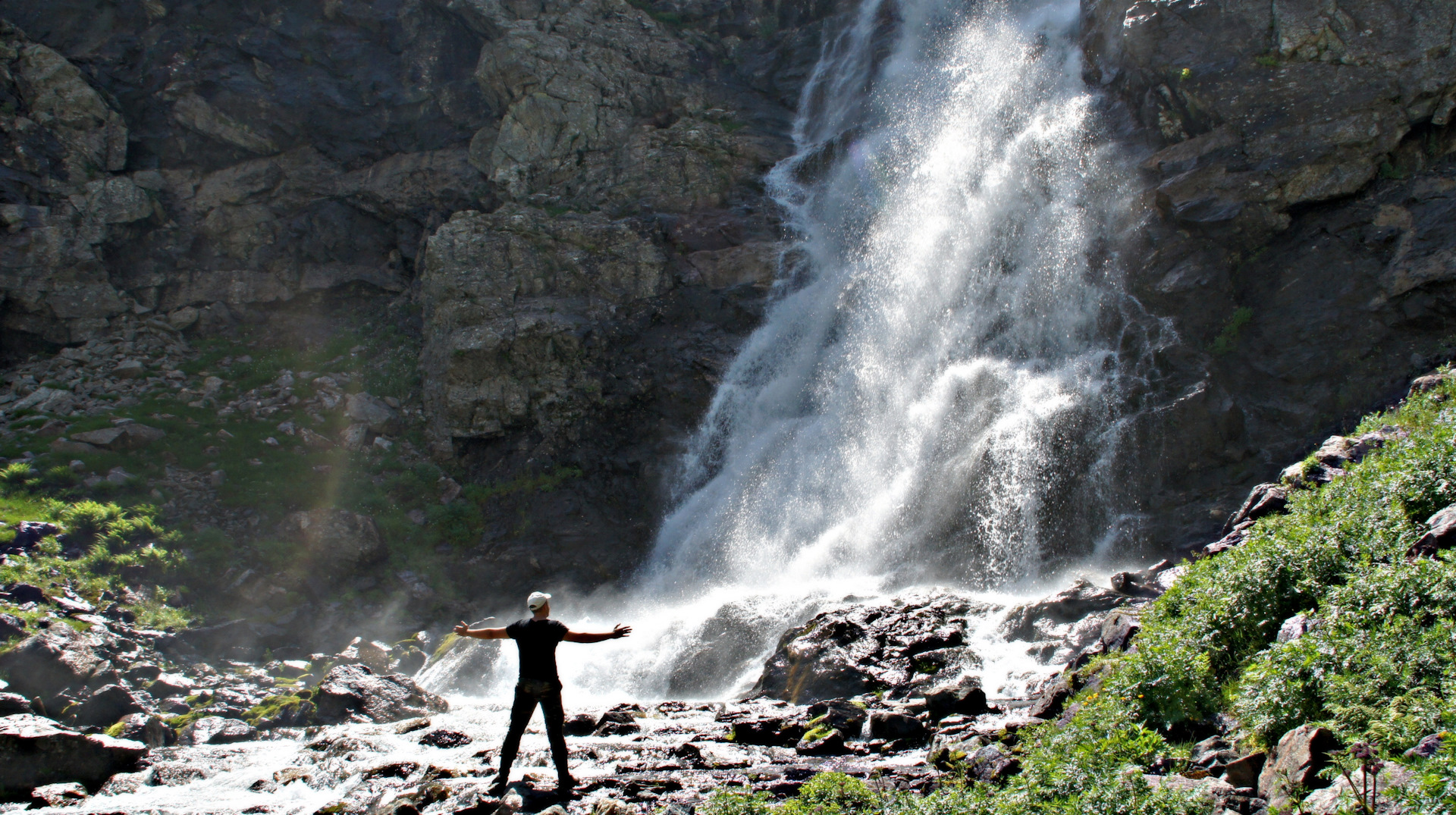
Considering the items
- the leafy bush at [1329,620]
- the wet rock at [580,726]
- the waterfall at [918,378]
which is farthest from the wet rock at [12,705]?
the leafy bush at [1329,620]

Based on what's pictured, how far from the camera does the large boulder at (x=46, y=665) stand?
1280cm

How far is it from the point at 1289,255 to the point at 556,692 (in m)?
17.6

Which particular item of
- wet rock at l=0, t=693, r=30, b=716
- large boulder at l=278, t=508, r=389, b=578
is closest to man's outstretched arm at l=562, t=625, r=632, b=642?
wet rock at l=0, t=693, r=30, b=716

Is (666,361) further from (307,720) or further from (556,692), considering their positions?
(556,692)

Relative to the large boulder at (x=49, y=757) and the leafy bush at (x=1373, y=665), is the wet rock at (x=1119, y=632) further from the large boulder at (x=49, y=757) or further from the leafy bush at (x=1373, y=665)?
the large boulder at (x=49, y=757)

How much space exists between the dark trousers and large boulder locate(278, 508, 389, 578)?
48.0 feet

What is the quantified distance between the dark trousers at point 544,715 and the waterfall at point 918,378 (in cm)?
698

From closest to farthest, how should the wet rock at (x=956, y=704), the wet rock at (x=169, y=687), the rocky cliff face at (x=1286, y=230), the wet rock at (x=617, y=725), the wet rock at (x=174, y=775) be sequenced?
1. the wet rock at (x=956, y=704)
2. the wet rock at (x=174, y=775)
3. the wet rock at (x=617, y=725)
4. the wet rock at (x=169, y=687)
5. the rocky cliff face at (x=1286, y=230)

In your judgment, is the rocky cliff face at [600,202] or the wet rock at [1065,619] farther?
the rocky cliff face at [600,202]

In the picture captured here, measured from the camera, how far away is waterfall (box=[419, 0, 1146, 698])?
15734 mm

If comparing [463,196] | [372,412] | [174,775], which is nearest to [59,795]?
[174,775]

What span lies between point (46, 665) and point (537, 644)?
11.6m

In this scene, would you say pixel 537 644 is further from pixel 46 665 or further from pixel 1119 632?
pixel 46 665

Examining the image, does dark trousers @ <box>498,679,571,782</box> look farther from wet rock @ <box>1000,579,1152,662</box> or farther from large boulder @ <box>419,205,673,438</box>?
large boulder @ <box>419,205,673,438</box>
